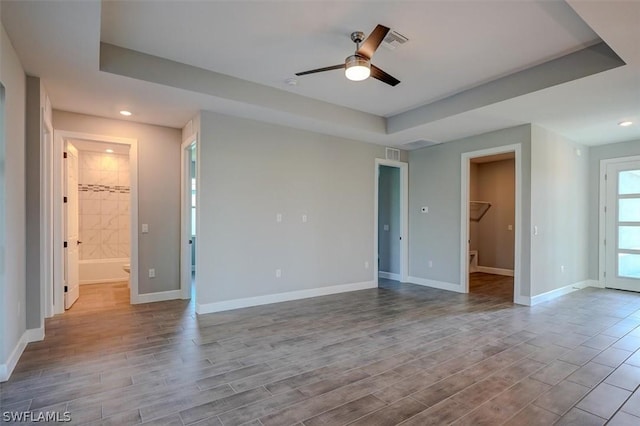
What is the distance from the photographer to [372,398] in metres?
2.38

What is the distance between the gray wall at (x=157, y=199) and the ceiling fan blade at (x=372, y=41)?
368cm

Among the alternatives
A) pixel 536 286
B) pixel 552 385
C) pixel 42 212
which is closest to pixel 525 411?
pixel 552 385

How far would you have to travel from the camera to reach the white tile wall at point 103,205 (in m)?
6.62

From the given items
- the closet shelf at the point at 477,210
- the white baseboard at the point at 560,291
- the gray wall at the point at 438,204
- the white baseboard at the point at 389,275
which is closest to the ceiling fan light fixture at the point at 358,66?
the gray wall at the point at 438,204

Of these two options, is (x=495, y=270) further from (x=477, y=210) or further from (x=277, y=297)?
(x=277, y=297)

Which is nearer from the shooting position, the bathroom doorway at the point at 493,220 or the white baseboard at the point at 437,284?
the white baseboard at the point at 437,284

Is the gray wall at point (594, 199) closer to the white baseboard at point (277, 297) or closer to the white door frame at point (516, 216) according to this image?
the white door frame at point (516, 216)

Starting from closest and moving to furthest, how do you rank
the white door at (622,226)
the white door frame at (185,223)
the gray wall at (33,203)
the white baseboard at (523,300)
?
the gray wall at (33,203) < the white baseboard at (523,300) < the white door frame at (185,223) < the white door at (622,226)

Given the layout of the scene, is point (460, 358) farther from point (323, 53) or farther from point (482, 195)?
point (482, 195)

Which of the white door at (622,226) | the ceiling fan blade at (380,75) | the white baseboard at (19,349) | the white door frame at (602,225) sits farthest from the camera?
the white door frame at (602,225)

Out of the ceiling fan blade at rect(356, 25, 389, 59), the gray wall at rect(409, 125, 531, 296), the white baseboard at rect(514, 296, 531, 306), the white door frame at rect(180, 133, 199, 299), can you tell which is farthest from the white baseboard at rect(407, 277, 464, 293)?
the ceiling fan blade at rect(356, 25, 389, 59)

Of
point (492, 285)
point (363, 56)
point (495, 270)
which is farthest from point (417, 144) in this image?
point (495, 270)

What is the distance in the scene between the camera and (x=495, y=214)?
8.14m

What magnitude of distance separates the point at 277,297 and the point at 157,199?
242cm
